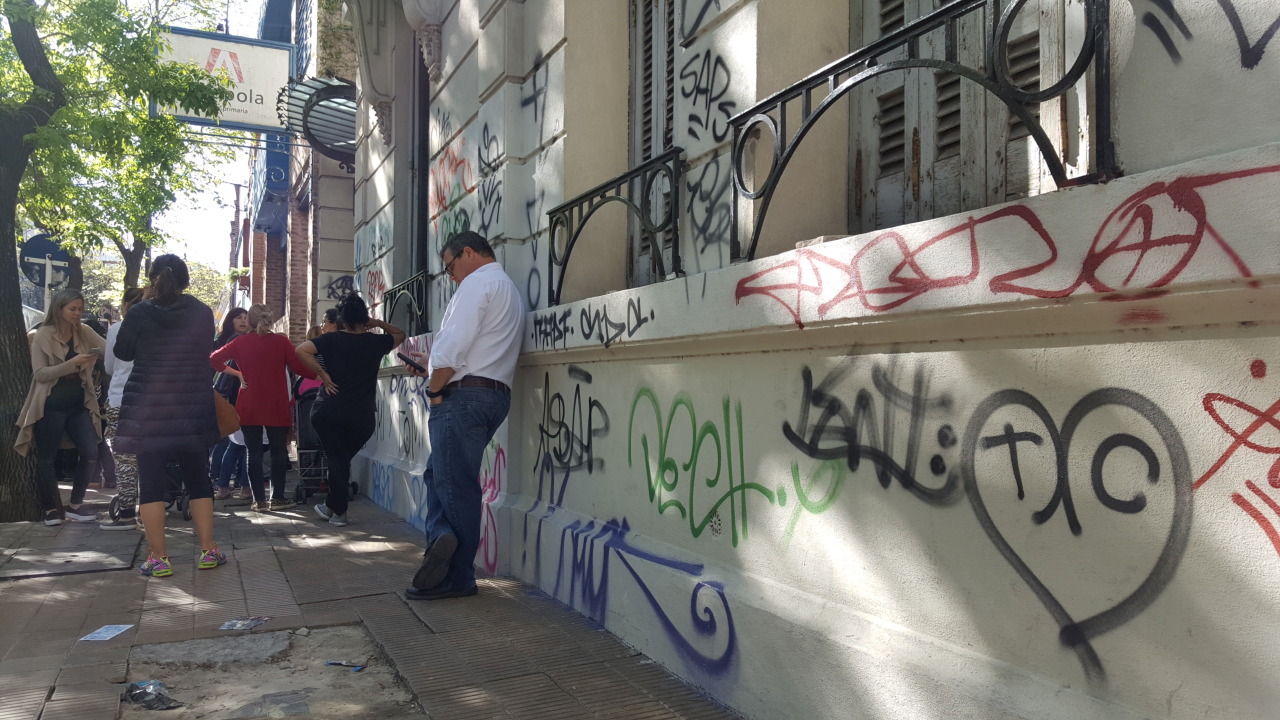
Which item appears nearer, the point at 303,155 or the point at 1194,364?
the point at 1194,364

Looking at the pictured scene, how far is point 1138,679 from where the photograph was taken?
193 cm

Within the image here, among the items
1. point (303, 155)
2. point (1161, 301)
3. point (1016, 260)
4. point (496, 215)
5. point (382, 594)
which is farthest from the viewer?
point (303, 155)

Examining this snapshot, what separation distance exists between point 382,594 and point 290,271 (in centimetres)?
1385

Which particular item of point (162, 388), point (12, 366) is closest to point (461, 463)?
point (162, 388)

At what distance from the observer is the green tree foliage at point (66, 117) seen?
7.59 metres

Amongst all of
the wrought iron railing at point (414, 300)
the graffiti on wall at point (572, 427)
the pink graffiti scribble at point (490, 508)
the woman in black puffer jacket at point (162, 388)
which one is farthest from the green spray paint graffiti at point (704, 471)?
the wrought iron railing at point (414, 300)

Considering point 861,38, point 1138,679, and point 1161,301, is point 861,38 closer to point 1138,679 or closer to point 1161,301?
point 1161,301

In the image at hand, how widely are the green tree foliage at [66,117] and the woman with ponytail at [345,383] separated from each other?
2.57 m

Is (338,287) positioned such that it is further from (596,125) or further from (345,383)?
(596,125)

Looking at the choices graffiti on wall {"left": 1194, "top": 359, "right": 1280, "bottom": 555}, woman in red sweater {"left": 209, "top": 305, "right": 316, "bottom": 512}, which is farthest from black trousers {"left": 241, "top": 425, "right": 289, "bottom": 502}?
graffiti on wall {"left": 1194, "top": 359, "right": 1280, "bottom": 555}

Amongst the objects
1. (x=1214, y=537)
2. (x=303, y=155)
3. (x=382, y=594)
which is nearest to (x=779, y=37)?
(x=1214, y=537)

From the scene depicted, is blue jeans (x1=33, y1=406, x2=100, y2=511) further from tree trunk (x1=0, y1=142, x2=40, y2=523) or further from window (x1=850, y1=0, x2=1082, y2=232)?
window (x1=850, y1=0, x2=1082, y2=232)

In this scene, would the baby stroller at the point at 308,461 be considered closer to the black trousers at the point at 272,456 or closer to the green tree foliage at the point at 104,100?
the black trousers at the point at 272,456

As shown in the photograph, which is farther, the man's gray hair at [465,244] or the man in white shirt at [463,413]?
the man's gray hair at [465,244]
